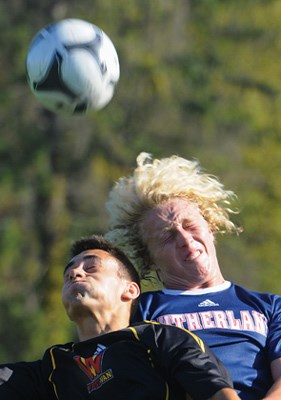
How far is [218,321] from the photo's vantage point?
566 centimetres

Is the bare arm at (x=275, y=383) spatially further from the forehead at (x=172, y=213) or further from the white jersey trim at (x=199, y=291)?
the forehead at (x=172, y=213)

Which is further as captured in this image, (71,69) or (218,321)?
(71,69)

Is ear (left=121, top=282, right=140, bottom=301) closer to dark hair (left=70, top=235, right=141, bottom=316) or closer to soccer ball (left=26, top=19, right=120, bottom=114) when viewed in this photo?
dark hair (left=70, top=235, right=141, bottom=316)

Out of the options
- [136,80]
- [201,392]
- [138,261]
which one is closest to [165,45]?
[136,80]

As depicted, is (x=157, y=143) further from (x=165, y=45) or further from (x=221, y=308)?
(x=221, y=308)

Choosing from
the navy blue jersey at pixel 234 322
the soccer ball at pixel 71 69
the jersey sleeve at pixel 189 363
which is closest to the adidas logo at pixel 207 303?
the navy blue jersey at pixel 234 322

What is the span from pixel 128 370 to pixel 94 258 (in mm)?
687

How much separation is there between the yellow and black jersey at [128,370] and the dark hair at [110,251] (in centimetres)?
47

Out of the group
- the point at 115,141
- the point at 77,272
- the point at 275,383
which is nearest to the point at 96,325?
the point at 77,272

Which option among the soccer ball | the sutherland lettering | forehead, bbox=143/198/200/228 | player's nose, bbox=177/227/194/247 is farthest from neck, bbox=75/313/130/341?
the soccer ball

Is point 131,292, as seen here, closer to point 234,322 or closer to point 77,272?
point 77,272

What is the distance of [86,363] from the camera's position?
5340mm

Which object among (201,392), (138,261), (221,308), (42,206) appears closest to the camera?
(201,392)

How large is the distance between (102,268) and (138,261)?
734 millimetres
